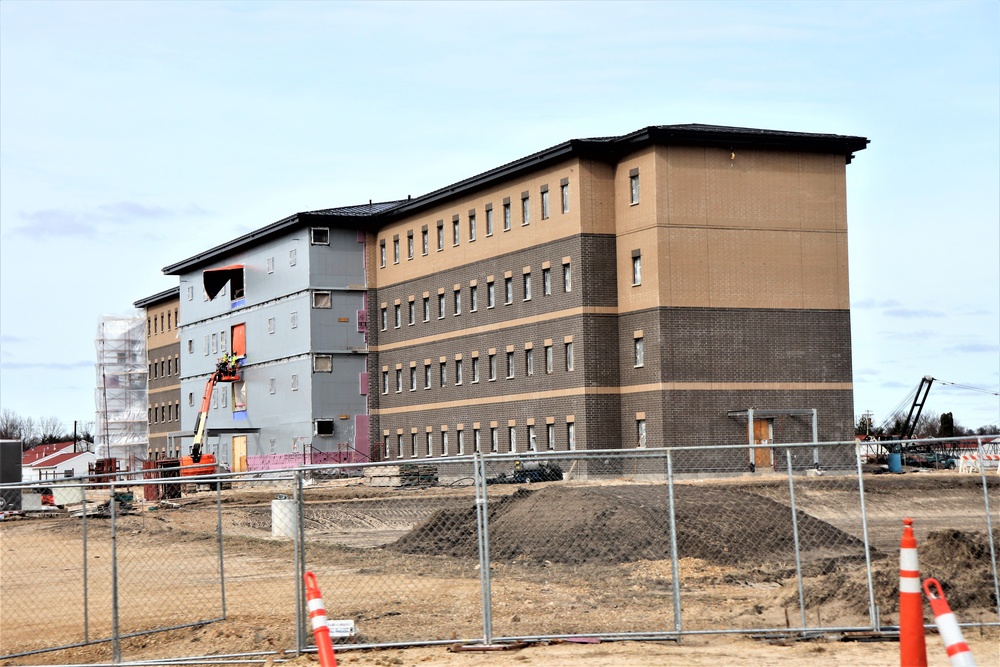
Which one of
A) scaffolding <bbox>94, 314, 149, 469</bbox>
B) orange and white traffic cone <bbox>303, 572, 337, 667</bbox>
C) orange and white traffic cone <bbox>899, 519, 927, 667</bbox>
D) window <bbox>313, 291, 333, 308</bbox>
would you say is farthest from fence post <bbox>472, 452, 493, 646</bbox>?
scaffolding <bbox>94, 314, 149, 469</bbox>

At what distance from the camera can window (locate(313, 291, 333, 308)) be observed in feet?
246

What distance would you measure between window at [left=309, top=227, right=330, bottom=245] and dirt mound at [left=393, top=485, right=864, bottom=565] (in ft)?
160

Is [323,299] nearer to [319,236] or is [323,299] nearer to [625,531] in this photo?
[319,236]

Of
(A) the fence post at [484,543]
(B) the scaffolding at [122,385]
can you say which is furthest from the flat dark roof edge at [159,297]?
(A) the fence post at [484,543]

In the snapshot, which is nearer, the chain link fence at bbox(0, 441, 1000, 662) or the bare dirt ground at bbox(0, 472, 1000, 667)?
the bare dirt ground at bbox(0, 472, 1000, 667)

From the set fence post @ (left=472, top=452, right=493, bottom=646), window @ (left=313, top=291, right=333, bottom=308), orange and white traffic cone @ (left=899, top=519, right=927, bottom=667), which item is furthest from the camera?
window @ (left=313, top=291, right=333, bottom=308)

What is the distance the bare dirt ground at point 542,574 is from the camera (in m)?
14.2

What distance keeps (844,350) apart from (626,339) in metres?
10.2

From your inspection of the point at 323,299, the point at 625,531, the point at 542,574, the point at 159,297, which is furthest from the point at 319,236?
the point at 542,574

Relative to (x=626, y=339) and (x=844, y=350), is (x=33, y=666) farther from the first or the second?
(x=844, y=350)

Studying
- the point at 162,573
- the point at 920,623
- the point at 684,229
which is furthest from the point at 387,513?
the point at 684,229

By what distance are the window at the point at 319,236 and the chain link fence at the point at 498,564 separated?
41.4m

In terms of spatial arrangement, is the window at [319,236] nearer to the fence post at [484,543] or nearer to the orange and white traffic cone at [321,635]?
the fence post at [484,543]

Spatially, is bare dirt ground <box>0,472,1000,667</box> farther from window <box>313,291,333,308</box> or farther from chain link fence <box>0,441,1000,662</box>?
window <box>313,291,333,308</box>
